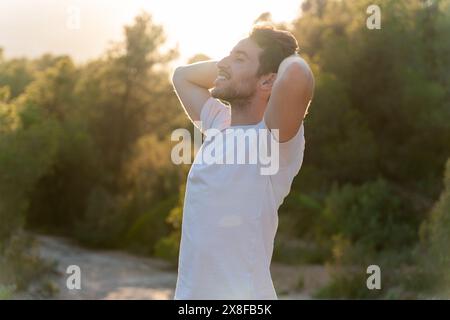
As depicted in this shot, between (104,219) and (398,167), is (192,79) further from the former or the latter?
(104,219)

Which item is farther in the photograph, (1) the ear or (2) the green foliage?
(2) the green foliage

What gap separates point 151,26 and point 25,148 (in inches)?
427

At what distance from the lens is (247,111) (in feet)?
9.18

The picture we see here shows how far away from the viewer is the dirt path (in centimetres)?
1426

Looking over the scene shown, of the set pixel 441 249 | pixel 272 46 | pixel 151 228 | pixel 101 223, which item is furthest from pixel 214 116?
pixel 101 223

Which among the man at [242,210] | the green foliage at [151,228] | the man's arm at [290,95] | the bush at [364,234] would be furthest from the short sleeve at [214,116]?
the green foliage at [151,228]

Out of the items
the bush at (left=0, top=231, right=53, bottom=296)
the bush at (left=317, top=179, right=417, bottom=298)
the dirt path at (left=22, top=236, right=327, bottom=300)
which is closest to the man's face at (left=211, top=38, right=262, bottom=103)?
the bush at (left=0, top=231, right=53, bottom=296)

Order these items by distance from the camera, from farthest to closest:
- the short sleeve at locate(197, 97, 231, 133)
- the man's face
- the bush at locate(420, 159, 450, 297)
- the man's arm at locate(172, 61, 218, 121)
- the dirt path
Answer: the dirt path < the bush at locate(420, 159, 450, 297) < the man's arm at locate(172, 61, 218, 121) < the short sleeve at locate(197, 97, 231, 133) < the man's face

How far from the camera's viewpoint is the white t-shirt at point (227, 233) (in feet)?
8.49

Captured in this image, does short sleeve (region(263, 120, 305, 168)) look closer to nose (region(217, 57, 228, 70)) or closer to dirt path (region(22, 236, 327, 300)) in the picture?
nose (region(217, 57, 228, 70))

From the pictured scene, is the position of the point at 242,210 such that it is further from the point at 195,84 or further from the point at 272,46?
the point at 195,84

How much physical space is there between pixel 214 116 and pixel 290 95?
62 cm

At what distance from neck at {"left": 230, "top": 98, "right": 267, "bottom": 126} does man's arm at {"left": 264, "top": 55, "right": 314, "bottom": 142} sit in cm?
17
